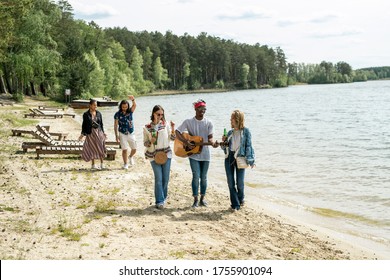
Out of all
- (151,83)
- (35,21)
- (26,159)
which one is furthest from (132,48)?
(26,159)

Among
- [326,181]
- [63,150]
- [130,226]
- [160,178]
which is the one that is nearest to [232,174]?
[160,178]

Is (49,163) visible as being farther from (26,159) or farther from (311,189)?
(311,189)

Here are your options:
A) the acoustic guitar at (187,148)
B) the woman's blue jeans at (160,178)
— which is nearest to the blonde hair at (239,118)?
the acoustic guitar at (187,148)

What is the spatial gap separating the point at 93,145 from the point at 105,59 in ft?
208

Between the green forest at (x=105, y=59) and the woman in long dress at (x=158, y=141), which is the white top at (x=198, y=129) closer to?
the woman in long dress at (x=158, y=141)

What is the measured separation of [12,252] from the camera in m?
6.49

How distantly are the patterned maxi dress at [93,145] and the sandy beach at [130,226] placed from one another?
2.71 ft

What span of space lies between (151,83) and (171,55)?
20153 mm

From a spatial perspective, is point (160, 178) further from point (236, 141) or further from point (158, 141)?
point (236, 141)

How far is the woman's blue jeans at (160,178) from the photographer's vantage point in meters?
9.05

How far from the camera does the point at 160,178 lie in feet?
29.9

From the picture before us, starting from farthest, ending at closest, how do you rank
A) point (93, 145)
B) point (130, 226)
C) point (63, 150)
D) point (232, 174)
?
1. point (63, 150)
2. point (93, 145)
3. point (232, 174)
4. point (130, 226)

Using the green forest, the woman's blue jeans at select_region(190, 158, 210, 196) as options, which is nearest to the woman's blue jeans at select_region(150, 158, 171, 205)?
the woman's blue jeans at select_region(190, 158, 210, 196)

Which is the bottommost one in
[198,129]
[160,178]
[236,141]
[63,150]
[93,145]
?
[63,150]
